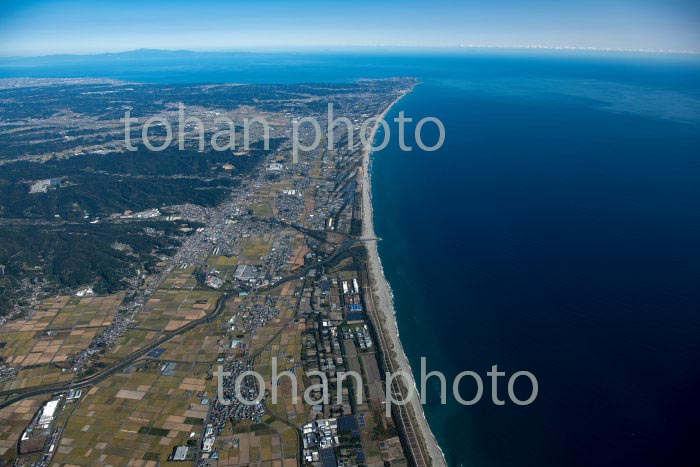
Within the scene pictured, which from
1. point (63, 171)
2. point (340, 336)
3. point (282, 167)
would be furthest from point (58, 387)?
point (63, 171)

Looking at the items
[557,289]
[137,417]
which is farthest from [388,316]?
[137,417]

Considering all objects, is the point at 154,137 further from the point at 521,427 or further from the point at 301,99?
the point at 521,427

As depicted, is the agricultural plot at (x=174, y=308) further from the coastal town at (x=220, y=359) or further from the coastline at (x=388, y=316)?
the coastline at (x=388, y=316)

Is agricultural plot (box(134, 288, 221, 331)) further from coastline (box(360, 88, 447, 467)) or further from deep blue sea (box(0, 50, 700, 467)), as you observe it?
deep blue sea (box(0, 50, 700, 467))

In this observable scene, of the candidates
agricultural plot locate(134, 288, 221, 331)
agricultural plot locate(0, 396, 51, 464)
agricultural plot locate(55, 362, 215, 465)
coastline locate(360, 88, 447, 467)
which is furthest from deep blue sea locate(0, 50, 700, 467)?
agricultural plot locate(0, 396, 51, 464)

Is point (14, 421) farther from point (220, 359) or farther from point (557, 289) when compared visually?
point (557, 289)

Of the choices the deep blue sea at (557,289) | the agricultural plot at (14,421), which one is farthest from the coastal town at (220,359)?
the deep blue sea at (557,289)
